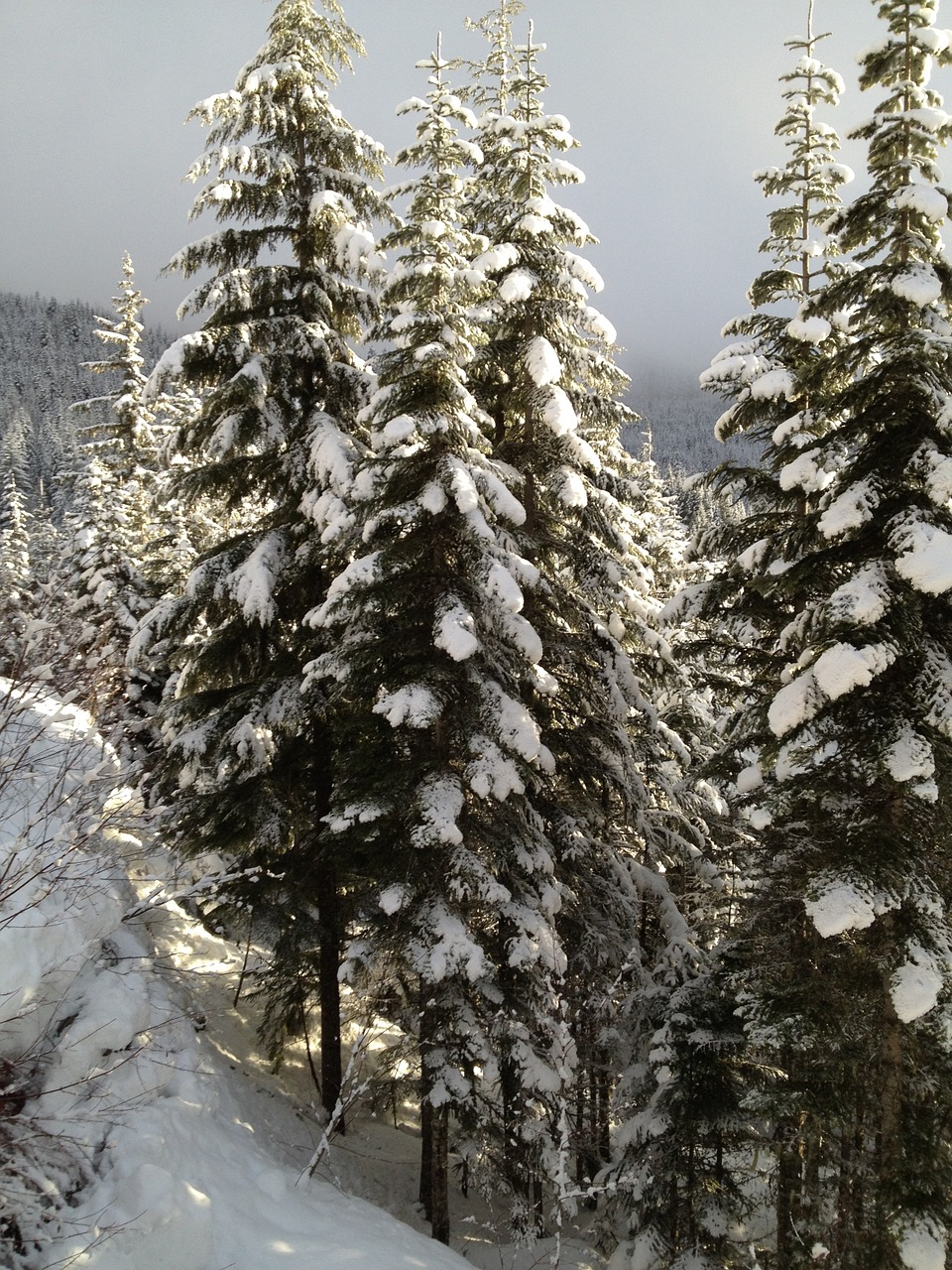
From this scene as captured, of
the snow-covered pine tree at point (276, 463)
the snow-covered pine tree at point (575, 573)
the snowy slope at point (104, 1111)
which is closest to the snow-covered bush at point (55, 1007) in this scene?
the snowy slope at point (104, 1111)

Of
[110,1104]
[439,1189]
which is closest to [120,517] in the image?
[110,1104]

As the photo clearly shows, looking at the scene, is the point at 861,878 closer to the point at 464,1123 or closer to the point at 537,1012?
the point at 537,1012

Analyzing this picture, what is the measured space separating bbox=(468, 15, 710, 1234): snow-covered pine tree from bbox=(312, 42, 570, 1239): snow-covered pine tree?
4.81ft

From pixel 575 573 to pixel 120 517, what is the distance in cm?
1428

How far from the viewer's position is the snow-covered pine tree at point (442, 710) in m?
8.74

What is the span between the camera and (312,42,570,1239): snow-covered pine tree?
8.74 metres

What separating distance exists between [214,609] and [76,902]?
16.0 feet

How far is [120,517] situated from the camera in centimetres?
2003

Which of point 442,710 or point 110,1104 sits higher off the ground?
point 442,710

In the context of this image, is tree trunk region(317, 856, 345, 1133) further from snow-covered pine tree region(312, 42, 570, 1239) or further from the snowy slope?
the snowy slope

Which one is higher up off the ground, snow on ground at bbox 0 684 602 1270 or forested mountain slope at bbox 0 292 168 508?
forested mountain slope at bbox 0 292 168 508

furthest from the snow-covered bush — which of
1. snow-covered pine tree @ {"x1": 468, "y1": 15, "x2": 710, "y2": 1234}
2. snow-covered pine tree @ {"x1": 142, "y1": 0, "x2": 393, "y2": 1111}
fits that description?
snow-covered pine tree @ {"x1": 468, "y1": 15, "x2": 710, "y2": 1234}

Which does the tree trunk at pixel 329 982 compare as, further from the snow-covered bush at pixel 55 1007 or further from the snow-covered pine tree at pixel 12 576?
the snow-covered pine tree at pixel 12 576

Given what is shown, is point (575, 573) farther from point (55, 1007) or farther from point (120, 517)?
point (120, 517)
